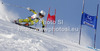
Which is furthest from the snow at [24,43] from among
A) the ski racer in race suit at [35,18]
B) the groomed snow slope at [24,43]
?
the ski racer in race suit at [35,18]

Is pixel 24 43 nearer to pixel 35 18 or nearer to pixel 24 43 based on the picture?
pixel 24 43

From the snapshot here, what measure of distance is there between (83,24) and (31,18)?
6.12 m

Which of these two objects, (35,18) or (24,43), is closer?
(24,43)

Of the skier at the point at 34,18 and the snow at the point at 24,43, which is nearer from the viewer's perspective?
the snow at the point at 24,43

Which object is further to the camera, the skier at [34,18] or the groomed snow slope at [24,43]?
the skier at [34,18]

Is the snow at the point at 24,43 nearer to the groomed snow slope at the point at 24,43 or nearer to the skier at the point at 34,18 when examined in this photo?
the groomed snow slope at the point at 24,43

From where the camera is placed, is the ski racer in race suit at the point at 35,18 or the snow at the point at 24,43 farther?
the ski racer in race suit at the point at 35,18

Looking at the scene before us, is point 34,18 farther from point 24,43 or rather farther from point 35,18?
point 24,43

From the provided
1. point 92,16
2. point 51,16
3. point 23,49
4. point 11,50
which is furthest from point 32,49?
point 51,16

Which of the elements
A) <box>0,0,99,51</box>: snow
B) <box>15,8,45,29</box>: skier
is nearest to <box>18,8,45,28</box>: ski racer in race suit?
<box>15,8,45,29</box>: skier

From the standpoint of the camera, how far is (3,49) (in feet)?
10.8

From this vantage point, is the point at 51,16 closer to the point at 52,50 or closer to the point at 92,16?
the point at 92,16

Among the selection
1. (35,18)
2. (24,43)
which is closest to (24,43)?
(24,43)

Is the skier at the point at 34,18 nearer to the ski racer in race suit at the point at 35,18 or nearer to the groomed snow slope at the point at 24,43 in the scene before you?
the ski racer in race suit at the point at 35,18
